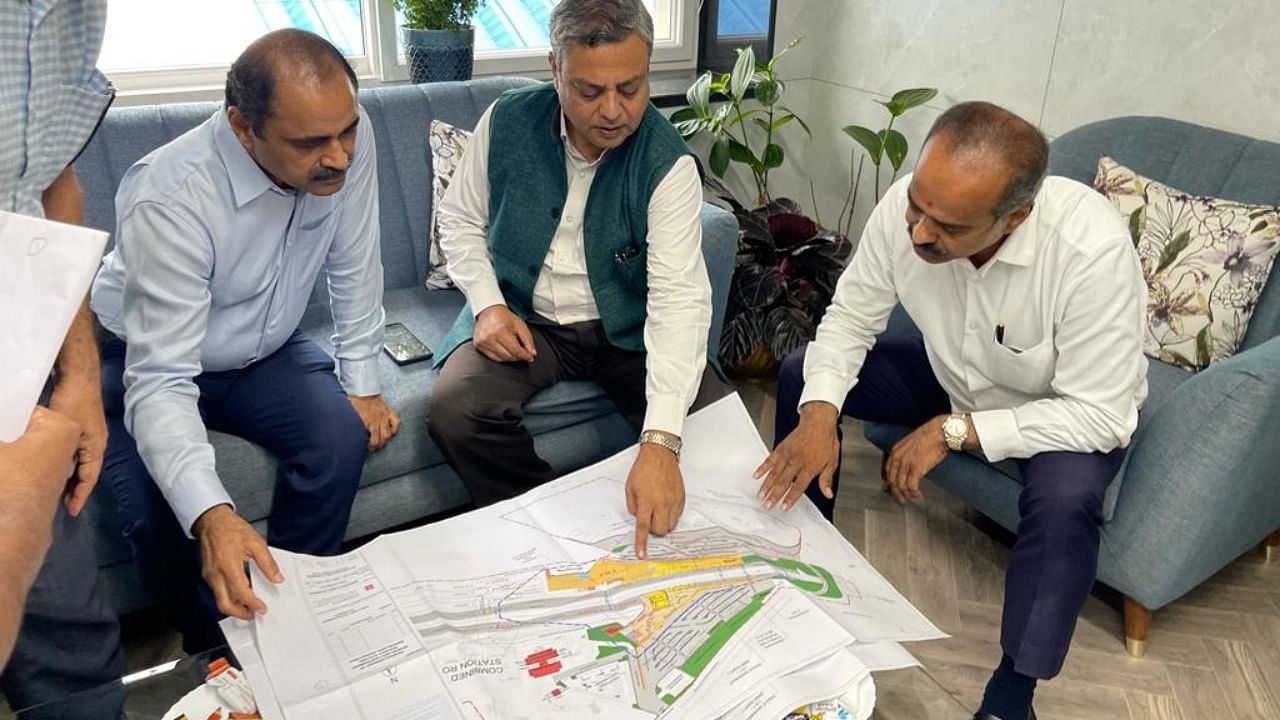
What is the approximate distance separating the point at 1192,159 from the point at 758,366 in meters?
1.21

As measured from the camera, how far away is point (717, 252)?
2.16 meters

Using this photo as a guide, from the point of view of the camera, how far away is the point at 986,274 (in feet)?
5.49

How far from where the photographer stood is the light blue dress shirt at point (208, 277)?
140 cm

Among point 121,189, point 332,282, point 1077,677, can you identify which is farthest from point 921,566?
point 121,189

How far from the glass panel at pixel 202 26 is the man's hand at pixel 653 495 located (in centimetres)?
157

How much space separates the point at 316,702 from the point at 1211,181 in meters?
2.09

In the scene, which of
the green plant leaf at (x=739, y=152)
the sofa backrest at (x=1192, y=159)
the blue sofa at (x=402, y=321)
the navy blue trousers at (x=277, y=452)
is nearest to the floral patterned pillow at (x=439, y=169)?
the blue sofa at (x=402, y=321)

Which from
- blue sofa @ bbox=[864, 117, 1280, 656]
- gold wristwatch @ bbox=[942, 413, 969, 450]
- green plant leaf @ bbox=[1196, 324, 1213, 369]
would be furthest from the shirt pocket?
green plant leaf @ bbox=[1196, 324, 1213, 369]

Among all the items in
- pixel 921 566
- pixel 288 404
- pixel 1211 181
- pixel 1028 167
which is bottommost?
pixel 921 566

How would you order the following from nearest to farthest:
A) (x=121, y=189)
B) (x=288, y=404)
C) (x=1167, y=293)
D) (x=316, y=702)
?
1. (x=316, y=702)
2. (x=121, y=189)
3. (x=288, y=404)
4. (x=1167, y=293)

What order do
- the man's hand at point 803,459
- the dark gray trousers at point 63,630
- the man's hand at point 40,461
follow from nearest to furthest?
the man's hand at point 40,461 → the dark gray trousers at point 63,630 → the man's hand at point 803,459

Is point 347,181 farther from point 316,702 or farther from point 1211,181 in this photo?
point 1211,181

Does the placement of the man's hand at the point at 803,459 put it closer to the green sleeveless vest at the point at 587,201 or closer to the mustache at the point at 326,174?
the green sleeveless vest at the point at 587,201

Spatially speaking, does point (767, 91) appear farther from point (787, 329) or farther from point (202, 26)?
point (202, 26)
